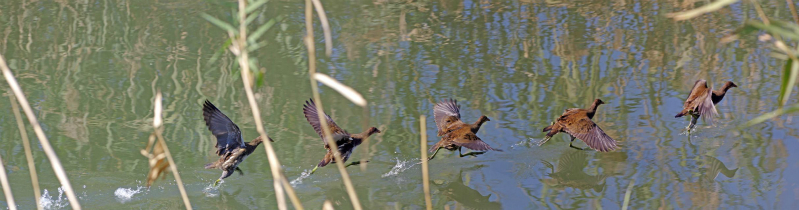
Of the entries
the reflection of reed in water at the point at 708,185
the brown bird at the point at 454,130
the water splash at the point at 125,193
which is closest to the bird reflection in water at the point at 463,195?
the brown bird at the point at 454,130

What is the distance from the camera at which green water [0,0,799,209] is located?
432cm

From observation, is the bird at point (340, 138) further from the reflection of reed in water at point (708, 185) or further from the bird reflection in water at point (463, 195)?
the reflection of reed in water at point (708, 185)

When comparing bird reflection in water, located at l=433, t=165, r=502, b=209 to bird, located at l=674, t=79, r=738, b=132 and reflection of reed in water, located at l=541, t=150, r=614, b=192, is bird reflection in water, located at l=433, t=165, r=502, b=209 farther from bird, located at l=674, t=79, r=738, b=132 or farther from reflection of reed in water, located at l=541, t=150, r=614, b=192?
bird, located at l=674, t=79, r=738, b=132

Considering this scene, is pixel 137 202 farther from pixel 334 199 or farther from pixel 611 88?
pixel 611 88

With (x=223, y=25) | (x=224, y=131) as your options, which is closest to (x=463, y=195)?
(x=224, y=131)

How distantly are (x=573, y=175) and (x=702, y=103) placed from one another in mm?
959

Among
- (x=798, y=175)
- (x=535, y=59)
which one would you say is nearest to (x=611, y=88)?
(x=535, y=59)

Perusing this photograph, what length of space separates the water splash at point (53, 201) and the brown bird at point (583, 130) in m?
2.70

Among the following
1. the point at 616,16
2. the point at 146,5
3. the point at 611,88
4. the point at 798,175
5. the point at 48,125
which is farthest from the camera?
the point at 146,5

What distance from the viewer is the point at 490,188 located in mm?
4305

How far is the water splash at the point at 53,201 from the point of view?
4.24 metres

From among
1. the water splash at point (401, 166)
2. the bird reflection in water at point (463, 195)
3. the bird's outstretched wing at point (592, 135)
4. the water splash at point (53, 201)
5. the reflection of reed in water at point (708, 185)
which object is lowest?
the bird reflection in water at point (463, 195)

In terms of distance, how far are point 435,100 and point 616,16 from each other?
9.29 feet

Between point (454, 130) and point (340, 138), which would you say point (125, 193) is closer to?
point (340, 138)
